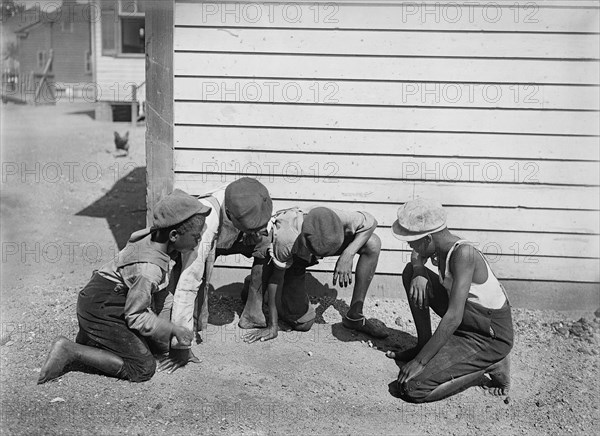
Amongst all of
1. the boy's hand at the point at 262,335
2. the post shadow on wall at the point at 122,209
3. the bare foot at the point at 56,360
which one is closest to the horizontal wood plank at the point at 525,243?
the boy's hand at the point at 262,335

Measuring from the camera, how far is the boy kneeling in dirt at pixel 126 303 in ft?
15.0

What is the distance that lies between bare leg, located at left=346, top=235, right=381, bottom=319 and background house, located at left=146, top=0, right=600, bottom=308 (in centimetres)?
71

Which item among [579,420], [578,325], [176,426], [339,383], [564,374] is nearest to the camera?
[176,426]

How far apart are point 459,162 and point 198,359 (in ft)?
9.91

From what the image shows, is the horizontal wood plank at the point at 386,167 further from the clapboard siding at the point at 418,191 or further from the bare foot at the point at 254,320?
the bare foot at the point at 254,320

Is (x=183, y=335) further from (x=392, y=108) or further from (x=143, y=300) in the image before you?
(x=392, y=108)

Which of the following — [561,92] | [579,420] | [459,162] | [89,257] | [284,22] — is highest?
[284,22]

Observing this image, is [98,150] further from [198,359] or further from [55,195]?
[198,359]

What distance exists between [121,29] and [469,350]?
55.1 feet

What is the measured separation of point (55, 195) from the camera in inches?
409

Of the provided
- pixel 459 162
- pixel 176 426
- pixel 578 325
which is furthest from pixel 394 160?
pixel 176 426

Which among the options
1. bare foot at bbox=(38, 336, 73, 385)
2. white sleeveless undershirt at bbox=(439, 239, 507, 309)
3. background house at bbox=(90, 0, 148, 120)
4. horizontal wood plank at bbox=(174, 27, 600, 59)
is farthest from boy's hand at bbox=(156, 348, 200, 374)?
background house at bbox=(90, 0, 148, 120)

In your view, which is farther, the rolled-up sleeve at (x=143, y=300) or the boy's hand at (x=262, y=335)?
the boy's hand at (x=262, y=335)

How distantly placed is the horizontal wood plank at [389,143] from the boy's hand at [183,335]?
7.02 feet
